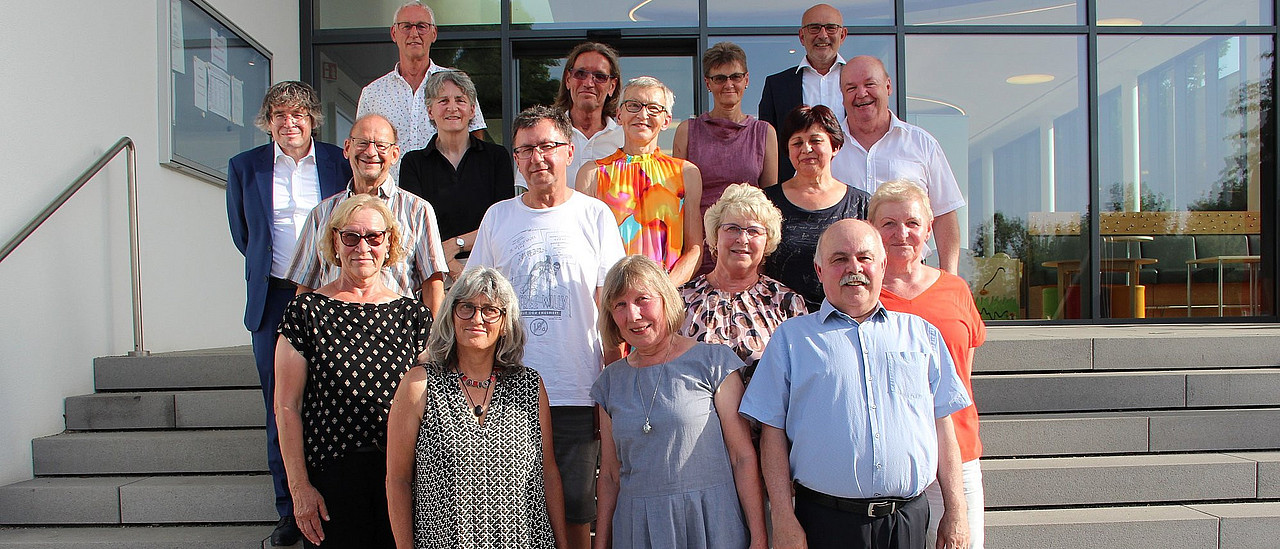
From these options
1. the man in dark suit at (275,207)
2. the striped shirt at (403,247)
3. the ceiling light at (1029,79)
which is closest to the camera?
the striped shirt at (403,247)

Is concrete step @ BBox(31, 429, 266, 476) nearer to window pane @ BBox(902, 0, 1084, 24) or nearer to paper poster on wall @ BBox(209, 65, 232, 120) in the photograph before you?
paper poster on wall @ BBox(209, 65, 232, 120)

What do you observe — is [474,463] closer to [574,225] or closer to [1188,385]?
[574,225]

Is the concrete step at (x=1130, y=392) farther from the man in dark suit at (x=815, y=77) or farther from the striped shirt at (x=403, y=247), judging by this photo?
the striped shirt at (x=403, y=247)

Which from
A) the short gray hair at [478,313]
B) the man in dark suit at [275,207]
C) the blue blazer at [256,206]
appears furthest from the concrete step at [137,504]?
the short gray hair at [478,313]

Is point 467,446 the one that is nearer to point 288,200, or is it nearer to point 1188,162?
point 288,200

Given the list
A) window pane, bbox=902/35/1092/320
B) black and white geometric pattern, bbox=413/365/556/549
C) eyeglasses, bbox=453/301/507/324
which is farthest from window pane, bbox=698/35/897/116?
black and white geometric pattern, bbox=413/365/556/549

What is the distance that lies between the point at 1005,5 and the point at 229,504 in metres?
6.88

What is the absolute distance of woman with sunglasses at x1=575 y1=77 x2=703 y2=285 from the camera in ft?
9.89

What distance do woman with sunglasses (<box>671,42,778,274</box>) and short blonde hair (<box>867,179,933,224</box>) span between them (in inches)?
35.3

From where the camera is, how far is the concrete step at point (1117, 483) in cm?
363

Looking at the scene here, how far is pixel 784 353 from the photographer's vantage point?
2215 mm

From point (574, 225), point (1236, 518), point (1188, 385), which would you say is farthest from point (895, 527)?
point (1188, 385)

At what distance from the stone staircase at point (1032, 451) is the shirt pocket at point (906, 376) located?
164 cm

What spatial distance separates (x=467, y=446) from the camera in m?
2.20
